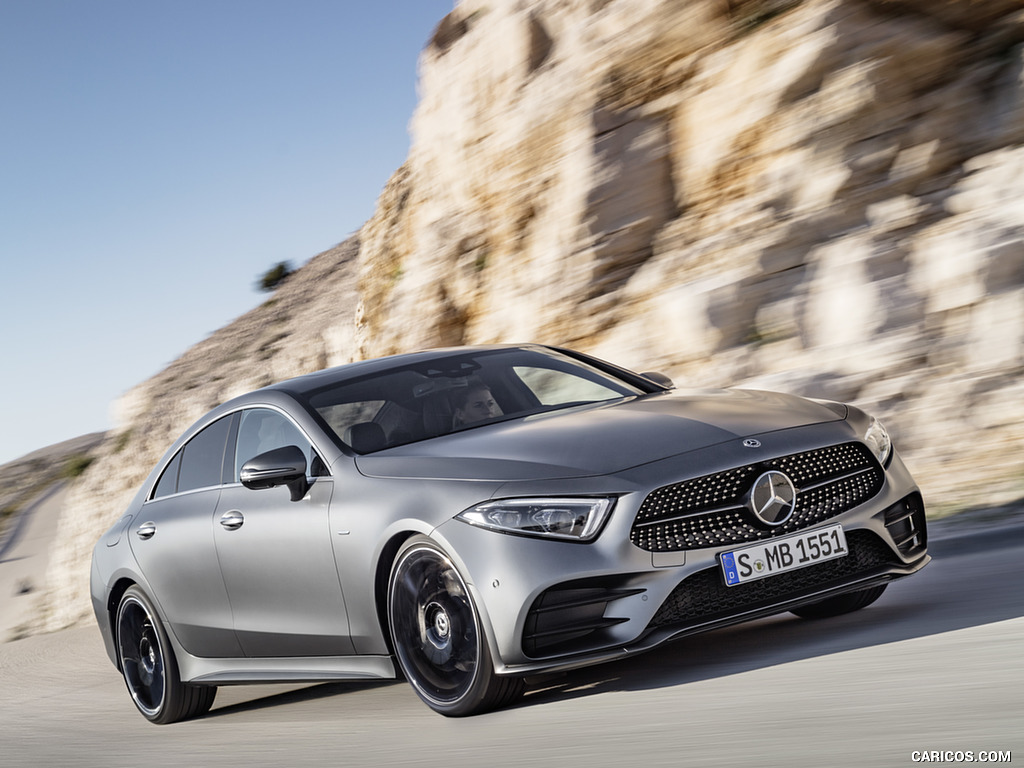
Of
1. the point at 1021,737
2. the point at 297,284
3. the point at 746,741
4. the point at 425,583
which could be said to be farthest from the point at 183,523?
the point at 297,284

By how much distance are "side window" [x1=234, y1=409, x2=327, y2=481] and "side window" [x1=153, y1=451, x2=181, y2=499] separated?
2.42ft

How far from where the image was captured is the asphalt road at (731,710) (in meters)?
3.53

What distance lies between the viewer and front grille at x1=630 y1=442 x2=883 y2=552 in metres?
4.45

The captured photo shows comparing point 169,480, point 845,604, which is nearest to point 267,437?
point 169,480

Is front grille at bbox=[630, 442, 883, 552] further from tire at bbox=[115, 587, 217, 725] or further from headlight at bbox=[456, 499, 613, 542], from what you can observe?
tire at bbox=[115, 587, 217, 725]

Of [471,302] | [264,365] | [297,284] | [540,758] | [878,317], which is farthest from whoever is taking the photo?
[297,284]

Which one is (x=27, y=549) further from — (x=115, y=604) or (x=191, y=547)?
(x=191, y=547)

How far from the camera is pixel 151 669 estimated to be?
22.4 feet

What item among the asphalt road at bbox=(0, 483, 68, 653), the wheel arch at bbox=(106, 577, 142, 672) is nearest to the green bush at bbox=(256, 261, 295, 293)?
the asphalt road at bbox=(0, 483, 68, 653)

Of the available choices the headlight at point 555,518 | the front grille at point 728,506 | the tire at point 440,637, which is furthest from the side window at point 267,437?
the front grille at point 728,506

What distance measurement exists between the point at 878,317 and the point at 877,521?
5.58 m

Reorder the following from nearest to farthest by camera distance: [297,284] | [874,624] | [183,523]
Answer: [874,624] < [183,523] < [297,284]

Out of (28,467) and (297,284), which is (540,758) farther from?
(28,467)

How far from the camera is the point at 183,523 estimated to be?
251 inches
